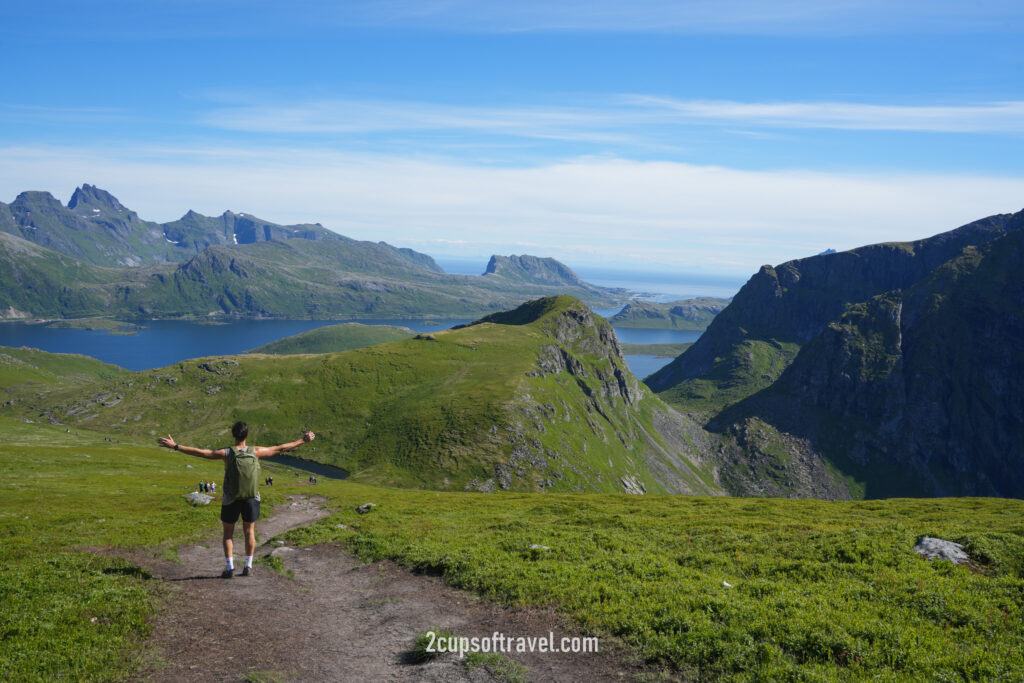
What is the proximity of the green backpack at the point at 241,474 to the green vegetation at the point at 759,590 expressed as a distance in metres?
7.71

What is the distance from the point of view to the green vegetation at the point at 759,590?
12.8m

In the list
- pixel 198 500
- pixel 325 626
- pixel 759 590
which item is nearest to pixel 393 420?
pixel 198 500

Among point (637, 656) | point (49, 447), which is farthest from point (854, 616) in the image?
point (49, 447)

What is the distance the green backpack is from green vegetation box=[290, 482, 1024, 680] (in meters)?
7.71

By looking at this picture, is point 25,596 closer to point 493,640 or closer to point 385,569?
point 385,569

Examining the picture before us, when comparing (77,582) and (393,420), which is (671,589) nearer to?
(77,582)

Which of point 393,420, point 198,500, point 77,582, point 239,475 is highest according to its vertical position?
point 239,475

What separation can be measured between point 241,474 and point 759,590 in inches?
728

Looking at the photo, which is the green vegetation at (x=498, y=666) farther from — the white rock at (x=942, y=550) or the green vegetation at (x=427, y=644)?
the white rock at (x=942, y=550)

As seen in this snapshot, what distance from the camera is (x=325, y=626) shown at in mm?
15891

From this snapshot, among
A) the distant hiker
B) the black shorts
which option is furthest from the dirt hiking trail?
the distant hiker

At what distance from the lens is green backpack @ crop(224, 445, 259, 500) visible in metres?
17.6

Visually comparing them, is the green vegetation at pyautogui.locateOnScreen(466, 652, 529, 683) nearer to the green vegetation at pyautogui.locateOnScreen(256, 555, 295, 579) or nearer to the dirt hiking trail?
the dirt hiking trail

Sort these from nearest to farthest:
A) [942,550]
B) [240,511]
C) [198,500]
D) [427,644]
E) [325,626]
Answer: [427,644] < [325,626] < [240,511] < [942,550] < [198,500]
